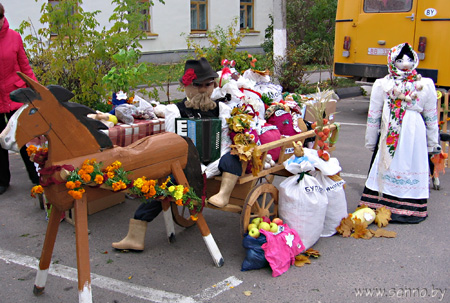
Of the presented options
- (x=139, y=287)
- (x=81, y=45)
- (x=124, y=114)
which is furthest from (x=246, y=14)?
(x=139, y=287)

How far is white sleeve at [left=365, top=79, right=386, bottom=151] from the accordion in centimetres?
181

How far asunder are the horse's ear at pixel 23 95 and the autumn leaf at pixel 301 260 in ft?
7.71

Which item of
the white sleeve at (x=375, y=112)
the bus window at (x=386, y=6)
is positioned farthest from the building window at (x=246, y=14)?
the white sleeve at (x=375, y=112)

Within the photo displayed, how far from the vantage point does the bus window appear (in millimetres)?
9438

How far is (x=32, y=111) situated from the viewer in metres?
2.89

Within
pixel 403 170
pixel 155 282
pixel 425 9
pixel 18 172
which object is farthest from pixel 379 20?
pixel 155 282

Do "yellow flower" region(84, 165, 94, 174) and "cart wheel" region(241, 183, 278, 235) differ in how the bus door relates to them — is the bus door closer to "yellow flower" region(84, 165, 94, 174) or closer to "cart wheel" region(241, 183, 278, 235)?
"cart wheel" region(241, 183, 278, 235)

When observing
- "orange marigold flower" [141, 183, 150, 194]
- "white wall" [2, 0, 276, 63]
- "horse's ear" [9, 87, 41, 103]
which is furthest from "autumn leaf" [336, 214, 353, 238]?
"white wall" [2, 0, 276, 63]

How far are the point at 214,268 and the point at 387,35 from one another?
7491 mm

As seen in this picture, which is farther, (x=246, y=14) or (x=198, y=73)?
(x=246, y=14)

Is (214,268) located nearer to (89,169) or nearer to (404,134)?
(89,169)

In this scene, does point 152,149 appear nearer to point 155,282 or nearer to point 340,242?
point 155,282

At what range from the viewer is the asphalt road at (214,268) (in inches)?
139

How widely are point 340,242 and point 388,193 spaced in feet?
2.96
